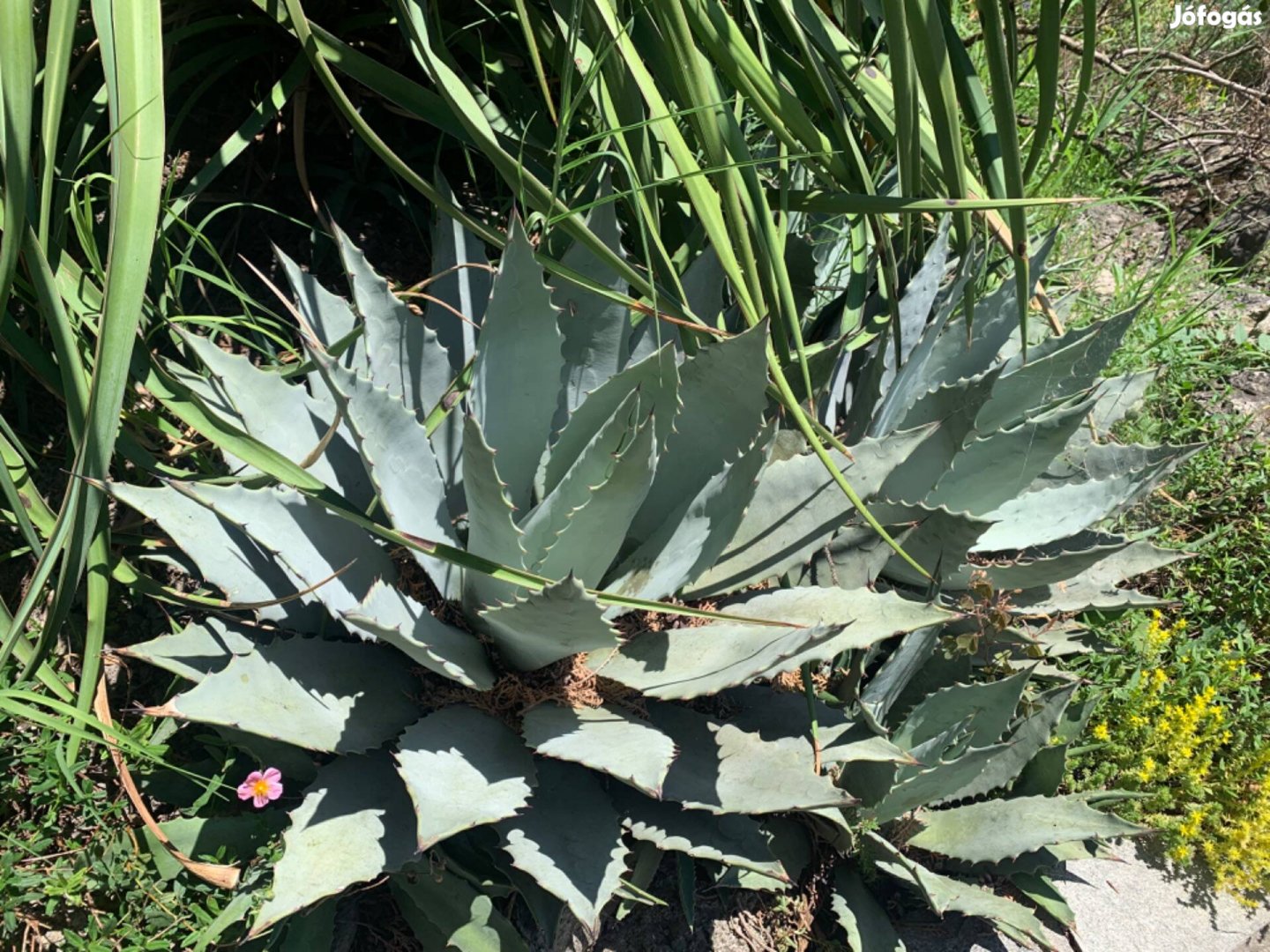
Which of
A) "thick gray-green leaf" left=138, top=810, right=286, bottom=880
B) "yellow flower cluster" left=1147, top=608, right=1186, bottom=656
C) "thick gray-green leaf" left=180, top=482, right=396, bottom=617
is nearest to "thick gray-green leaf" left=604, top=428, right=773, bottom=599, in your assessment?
"thick gray-green leaf" left=180, top=482, right=396, bottom=617

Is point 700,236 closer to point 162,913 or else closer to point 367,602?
point 367,602

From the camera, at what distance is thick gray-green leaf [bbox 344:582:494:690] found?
1.10 m

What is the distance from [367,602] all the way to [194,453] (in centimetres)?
59

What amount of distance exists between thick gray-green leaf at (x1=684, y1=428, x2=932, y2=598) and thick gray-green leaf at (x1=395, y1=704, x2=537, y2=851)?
33 centimetres

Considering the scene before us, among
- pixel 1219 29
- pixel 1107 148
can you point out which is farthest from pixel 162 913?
pixel 1219 29

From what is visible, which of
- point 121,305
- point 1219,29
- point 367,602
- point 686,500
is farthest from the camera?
point 1219,29

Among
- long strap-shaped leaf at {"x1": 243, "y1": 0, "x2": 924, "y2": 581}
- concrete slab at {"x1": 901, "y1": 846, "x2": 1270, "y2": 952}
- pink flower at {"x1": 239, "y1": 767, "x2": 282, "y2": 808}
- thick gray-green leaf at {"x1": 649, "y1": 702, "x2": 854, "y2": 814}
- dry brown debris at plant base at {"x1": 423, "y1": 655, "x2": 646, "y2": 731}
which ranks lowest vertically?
concrete slab at {"x1": 901, "y1": 846, "x2": 1270, "y2": 952}

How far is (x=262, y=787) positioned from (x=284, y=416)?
1.57 ft

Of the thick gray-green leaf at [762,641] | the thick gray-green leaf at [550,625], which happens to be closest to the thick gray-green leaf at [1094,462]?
the thick gray-green leaf at [762,641]

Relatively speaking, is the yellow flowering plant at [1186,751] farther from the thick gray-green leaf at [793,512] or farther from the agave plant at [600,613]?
the thick gray-green leaf at [793,512]

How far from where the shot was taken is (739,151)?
1206mm

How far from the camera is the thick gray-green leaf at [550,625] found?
1057mm

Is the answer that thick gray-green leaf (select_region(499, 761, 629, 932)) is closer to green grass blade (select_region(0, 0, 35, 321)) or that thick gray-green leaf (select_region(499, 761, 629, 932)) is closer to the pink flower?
the pink flower

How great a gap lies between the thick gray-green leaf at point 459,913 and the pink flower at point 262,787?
0.21 m
